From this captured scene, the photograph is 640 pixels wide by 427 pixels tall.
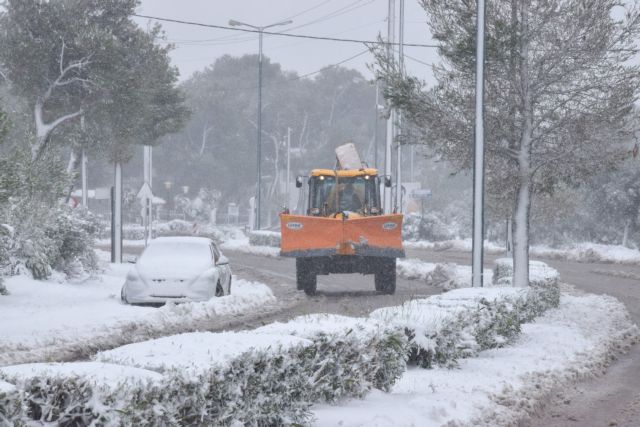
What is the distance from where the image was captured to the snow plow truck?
2155 centimetres

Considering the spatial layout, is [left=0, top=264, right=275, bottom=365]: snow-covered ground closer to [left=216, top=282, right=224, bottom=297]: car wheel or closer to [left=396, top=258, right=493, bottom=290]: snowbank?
[left=216, top=282, right=224, bottom=297]: car wheel

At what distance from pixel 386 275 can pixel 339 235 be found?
200 cm

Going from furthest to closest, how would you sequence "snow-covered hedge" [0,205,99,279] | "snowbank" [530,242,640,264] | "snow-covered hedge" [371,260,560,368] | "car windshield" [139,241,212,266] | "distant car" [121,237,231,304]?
"snowbank" [530,242,640,264] → "snow-covered hedge" [0,205,99,279] → "car windshield" [139,241,212,266] → "distant car" [121,237,231,304] → "snow-covered hedge" [371,260,560,368]

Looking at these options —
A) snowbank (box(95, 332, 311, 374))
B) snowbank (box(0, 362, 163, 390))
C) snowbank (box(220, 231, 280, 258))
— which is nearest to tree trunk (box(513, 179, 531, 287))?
snowbank (box(95, 332, 311, 374))

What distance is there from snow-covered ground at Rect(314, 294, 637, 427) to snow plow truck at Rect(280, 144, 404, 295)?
225 inches

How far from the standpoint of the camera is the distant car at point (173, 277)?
757 inches

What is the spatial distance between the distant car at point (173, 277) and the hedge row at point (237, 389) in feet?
32.7

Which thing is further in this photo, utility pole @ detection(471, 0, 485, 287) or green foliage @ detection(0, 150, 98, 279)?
green foliage @ detection(0, 150, 98, 279)

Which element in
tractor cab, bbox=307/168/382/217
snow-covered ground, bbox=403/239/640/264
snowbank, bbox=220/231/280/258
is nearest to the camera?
tractor cab, bbox=307/168/382/217

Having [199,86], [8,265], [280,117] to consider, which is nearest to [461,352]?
[8,265]

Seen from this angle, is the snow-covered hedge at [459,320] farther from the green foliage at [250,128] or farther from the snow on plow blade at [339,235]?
the green foliage at [250,128]

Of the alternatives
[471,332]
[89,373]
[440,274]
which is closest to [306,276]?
[440,274]

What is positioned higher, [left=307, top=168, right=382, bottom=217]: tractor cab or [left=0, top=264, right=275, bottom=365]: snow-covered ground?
[left=307, top=168, right=382, bottom=217]: tractor cab

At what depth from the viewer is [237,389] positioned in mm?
6770
